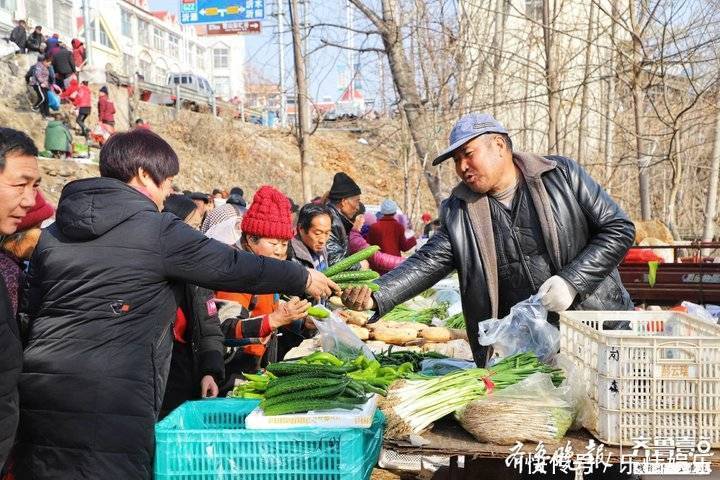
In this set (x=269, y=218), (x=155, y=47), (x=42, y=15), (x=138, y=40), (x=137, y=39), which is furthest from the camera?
(x=155, y=47)

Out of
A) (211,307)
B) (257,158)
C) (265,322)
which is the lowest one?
(265,322)

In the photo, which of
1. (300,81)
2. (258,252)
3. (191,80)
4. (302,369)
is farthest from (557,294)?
(191,80)

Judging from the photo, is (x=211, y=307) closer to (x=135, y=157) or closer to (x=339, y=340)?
(x=339, y=340)

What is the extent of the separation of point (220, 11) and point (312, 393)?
110ft

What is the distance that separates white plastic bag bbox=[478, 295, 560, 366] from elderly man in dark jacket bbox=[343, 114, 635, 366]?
8 cm

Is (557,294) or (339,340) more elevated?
(557,294)

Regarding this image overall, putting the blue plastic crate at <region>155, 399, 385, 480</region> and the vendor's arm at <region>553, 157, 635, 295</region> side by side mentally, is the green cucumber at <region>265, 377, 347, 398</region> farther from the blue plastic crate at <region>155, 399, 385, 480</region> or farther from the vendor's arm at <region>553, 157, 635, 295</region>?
the vendor's arm at <region>553, 157, 635, 295</region>

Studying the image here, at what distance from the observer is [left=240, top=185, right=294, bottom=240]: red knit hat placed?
448 cm

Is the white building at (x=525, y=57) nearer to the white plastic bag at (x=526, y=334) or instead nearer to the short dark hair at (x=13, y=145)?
the white plastic bag at (x=526, y=334)

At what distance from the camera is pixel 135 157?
3035mm

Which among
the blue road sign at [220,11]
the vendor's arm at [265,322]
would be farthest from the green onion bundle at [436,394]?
the blue road sign at [220,11]

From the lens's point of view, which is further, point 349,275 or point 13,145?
point 349,275

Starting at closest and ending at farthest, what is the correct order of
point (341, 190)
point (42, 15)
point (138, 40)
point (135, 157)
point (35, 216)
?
point (135, 157) < point (35, 216) < point (341, 190) < point (42, 15) < point (138, 40)

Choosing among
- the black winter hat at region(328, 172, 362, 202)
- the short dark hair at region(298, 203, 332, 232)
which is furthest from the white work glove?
the black winter hat at region(328, 172, 362, 202)
